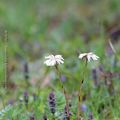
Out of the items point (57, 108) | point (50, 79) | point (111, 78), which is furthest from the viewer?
point (50, 79)

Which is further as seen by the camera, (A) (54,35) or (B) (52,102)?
(A) (54,35)

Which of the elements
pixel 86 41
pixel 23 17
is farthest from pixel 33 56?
pixel 23 17

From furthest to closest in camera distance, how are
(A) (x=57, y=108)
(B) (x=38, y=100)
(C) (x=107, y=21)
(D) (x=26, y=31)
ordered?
(C) (x=107, y=21) < (D) (x=26, y=31) < (B) (x=38, y=100) < (A) (x=57, y=108)

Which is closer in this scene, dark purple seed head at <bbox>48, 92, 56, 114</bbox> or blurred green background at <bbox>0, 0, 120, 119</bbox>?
dark purple seed head at <bbox>48, 92, 56, 114</bbox>

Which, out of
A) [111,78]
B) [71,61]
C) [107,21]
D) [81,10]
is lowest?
[111,78]

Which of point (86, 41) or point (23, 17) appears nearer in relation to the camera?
point (86, 41)

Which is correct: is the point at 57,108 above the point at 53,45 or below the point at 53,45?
below

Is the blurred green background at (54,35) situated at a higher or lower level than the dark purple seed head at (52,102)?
higher

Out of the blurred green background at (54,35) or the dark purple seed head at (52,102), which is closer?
the dark purple seed head at (52,102)

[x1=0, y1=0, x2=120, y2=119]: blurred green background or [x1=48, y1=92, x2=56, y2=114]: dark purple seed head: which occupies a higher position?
[x1=0, y1=0, x2=120, y2=119]: blurred green background

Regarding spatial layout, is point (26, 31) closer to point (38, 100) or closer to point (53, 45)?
point (53, 45)

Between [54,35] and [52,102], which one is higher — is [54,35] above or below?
above
